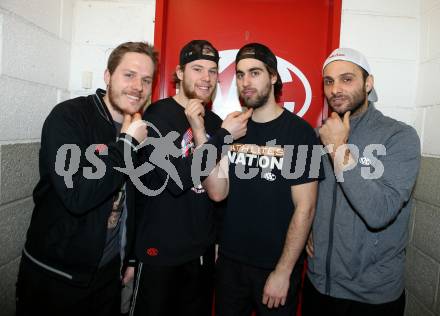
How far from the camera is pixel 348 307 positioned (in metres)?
1.56

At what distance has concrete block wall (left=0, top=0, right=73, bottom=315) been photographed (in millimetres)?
1502

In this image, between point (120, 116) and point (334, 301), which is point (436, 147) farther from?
point (120, 116)

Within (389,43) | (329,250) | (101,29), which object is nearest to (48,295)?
(329,250)

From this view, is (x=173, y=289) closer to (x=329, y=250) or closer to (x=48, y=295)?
(x=48, y=295)

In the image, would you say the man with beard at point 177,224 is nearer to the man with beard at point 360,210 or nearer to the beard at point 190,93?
the beard at point 190,93

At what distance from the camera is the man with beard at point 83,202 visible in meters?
1.32

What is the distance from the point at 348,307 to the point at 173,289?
2.94 feet

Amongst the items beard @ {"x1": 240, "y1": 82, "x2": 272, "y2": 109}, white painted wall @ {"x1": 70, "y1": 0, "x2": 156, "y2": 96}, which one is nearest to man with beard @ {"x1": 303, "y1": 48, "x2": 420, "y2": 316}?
beard @ {"x1": 240, "y1": 82, "x2": 272, "y2": 109}

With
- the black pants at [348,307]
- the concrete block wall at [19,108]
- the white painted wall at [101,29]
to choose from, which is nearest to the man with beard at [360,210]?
the black pants at [348,307]

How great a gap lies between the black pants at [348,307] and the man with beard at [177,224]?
59 cm

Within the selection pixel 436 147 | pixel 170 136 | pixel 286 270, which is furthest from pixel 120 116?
pixel 436 147

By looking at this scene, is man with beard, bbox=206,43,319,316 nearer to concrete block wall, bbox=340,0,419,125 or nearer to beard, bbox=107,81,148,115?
beard, bbox=107,81,148,115

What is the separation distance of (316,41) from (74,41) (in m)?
1.71

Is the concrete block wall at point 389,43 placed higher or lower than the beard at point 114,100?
higher
